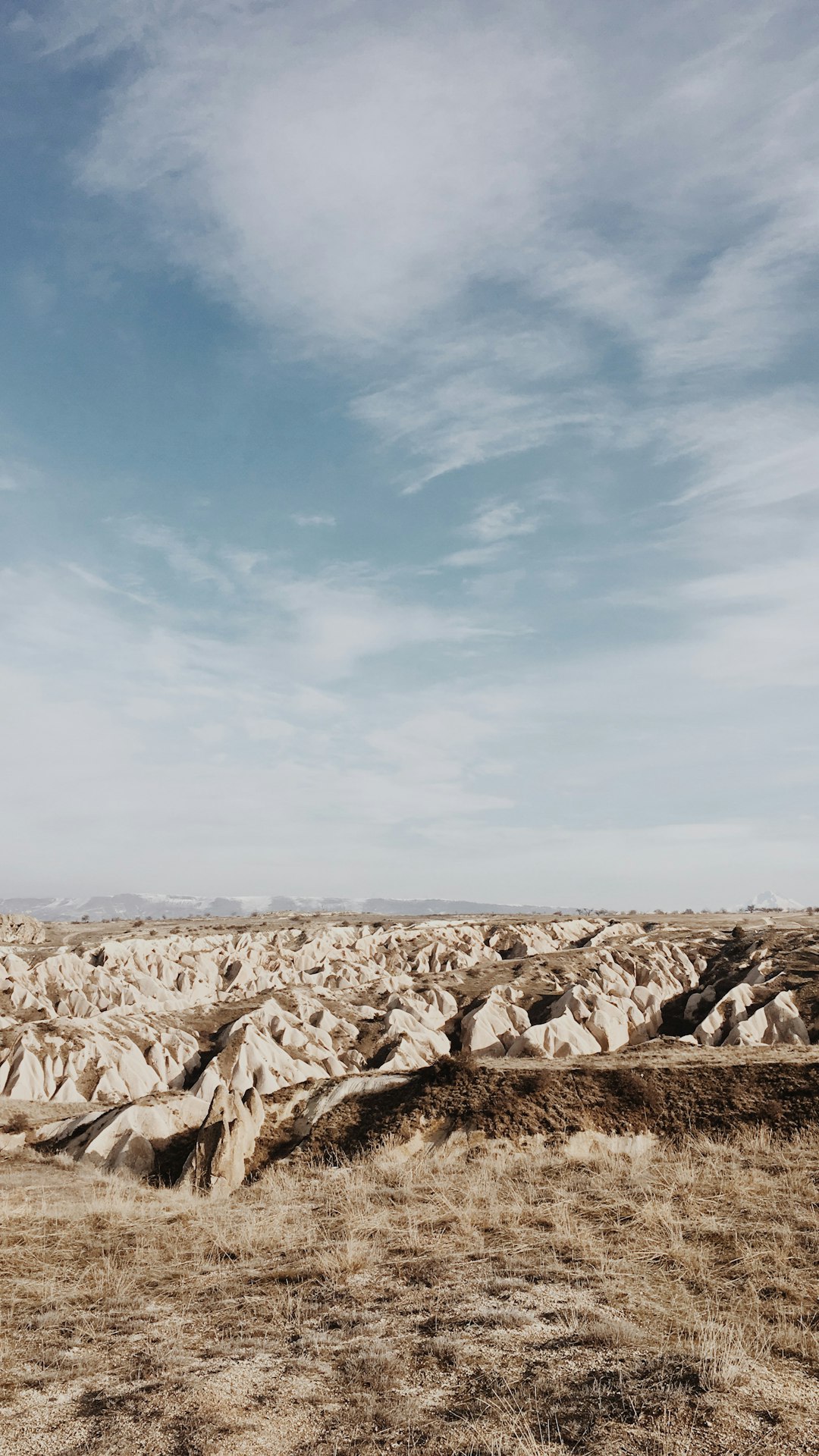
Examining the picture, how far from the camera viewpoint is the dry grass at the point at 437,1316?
5.29 meters

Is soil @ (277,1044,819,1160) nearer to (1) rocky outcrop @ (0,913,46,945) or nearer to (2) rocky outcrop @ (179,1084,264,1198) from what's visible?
(2) rocky outcrop @ (179,1084,264,1198)

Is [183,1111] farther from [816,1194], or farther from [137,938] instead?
[137,938]

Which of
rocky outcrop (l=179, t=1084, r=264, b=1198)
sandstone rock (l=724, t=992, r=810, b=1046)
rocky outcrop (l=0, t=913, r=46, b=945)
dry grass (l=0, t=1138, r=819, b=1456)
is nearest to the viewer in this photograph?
dry grass (l=0, t=1138, r=819, b=1456)

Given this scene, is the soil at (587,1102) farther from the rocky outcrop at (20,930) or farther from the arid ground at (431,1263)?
the rocky outcrop at (20,930)

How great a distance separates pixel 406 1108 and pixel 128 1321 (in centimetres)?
858

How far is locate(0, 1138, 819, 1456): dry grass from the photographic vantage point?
5293mm

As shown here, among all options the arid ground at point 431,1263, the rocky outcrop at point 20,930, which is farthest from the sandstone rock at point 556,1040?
the rocky outcrop at point 20,930

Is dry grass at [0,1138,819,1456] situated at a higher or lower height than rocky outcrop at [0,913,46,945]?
higher

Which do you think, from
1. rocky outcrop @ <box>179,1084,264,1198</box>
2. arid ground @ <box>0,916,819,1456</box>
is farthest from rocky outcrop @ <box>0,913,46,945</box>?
rocky outcrop @ <box>179,1084,264,1198</box>

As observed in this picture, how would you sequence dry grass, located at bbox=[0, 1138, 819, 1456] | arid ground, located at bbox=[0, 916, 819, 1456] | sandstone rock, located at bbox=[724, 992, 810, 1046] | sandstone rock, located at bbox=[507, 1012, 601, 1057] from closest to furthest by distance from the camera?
dry grass, located at bbox=[0, 1138, 819, 1456], arid ground, located at bbox=[0, 916, 819, 1456], sandstone rock, located at bbox=[507, 1012, 601, 1057], sandstone rock, located at bbox=[724, 992, 810, 1046]

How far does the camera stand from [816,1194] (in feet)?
33.9

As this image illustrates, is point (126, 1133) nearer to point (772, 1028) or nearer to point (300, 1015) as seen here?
point (300, 1015)

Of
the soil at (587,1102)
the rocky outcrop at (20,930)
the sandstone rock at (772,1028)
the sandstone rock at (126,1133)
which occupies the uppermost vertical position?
the soil at (587,1102)

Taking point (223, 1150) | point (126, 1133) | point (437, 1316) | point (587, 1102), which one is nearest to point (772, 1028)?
point (587, 1102)
